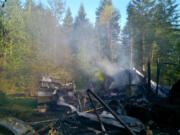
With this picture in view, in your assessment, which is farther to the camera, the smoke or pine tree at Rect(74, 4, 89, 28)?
pine tree at Rect(74, 4, 89, 28)

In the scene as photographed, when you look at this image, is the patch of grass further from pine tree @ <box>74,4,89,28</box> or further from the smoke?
pine tree @ <box>74,4,89,28</box>

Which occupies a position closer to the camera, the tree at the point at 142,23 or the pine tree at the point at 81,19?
the tree at the point at 142,23

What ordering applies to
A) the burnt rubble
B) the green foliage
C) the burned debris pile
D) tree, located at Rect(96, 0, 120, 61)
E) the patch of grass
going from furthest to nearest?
1. tree, located at Rect(96, 0, 120, 61)
2. the green foliage
3. the patch of grass
4. the burnt rubble
5. the burned debris pile

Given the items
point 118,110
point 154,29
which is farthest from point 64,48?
point 118,110

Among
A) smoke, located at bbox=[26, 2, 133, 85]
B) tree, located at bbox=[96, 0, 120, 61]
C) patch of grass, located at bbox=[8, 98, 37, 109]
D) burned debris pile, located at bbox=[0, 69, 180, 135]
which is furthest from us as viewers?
tree, located at bbox=[96, 0, 120, 61]

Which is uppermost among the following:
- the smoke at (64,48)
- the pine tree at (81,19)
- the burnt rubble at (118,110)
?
the pine tree at (81,19)

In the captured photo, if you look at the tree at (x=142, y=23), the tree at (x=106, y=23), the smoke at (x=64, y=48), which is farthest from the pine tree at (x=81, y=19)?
the tree at (x=142, y=23)

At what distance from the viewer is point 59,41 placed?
95.1ft

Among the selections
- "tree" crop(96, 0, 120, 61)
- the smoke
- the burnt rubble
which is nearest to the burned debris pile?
the burnt rubble

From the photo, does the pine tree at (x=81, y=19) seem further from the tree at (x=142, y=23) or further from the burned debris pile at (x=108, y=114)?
the burned debris pile at (x=108, y=114)

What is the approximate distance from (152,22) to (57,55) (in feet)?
60.5

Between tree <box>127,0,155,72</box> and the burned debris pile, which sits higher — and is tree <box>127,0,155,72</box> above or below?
above

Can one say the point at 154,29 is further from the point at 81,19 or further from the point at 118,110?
the point at 118,110

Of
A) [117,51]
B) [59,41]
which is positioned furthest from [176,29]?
[59,41]
